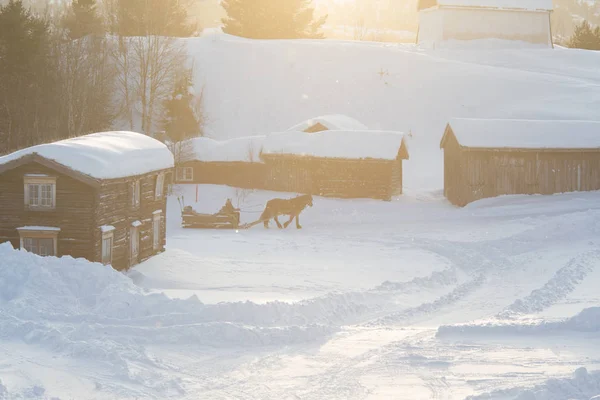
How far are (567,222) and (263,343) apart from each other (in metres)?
19.5

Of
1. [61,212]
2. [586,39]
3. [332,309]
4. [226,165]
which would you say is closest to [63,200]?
[61,212]

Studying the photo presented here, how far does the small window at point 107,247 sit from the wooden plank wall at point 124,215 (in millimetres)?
214

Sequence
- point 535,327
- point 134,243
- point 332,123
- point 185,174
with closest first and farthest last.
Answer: point 535,327 < point 134,243 < point 185,174 < point 332,123

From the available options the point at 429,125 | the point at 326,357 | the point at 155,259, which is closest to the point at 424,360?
the point at 326,357

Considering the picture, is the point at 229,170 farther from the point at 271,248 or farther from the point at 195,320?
the point at 195,320

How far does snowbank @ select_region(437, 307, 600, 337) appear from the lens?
14.9 meters

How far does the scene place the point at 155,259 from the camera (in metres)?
24.6

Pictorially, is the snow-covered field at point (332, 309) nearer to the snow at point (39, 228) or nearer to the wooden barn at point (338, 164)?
the wooden barn at point (338, 164)

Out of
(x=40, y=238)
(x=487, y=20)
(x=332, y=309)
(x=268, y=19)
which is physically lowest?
(x=332, y=309)

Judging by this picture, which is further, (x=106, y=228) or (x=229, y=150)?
(x=229, y=150)

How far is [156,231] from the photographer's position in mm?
25891

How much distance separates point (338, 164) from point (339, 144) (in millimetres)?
1134

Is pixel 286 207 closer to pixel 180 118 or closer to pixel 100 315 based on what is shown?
pixel 100 315

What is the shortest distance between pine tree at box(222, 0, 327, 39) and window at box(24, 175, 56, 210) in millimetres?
56065
